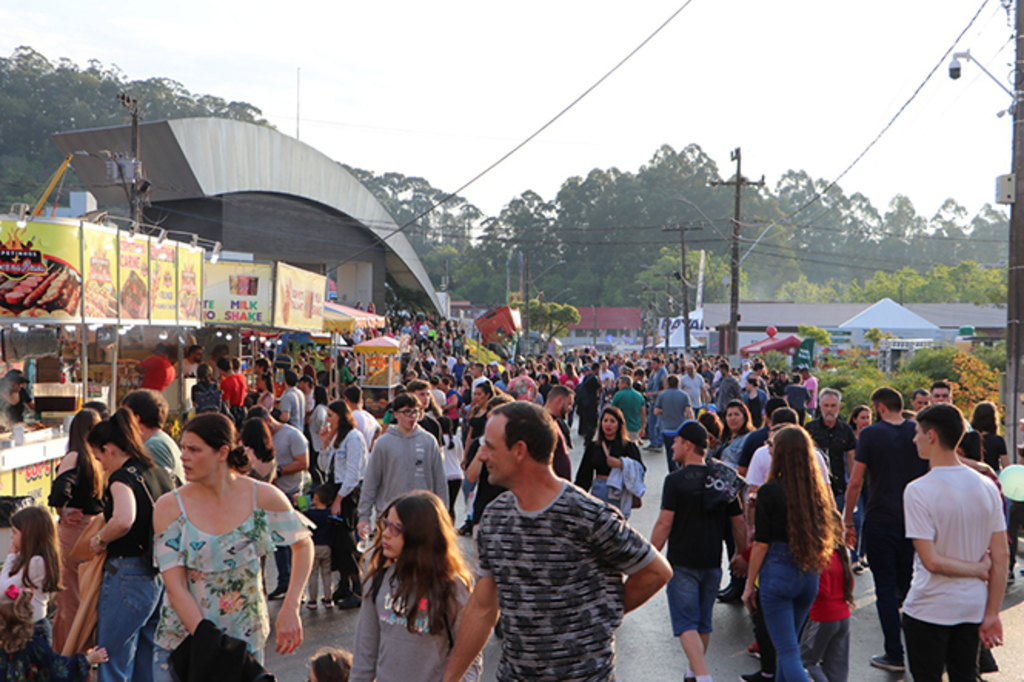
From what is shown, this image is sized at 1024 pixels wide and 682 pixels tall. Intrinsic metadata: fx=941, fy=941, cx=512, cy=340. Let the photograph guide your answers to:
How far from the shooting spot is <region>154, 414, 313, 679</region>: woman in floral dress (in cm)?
378

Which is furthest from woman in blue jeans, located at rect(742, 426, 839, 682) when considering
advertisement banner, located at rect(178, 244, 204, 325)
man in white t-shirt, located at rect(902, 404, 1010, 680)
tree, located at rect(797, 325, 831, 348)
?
tree, located at rect(797, 325, 831, 348)

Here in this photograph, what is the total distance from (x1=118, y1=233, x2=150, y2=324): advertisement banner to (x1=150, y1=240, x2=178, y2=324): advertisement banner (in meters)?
0.20

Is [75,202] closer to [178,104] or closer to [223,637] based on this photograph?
[223,637]

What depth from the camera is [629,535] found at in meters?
3.06

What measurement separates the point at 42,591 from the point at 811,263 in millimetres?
162337

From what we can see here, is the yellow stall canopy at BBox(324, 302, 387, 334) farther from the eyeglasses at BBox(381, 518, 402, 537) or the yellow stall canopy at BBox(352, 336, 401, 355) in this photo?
the eyeglasses at BBox(381, 518, 402, 537)

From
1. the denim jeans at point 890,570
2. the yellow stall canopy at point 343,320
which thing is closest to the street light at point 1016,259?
the denim jeans at point 890,570

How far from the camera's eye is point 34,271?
9.84m

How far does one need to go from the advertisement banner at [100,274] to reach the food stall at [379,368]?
11.0m

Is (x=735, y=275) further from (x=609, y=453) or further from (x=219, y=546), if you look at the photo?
(x=219, y=546)

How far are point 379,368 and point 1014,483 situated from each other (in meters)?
17.9

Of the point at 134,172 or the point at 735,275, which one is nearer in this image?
the point at 134,172

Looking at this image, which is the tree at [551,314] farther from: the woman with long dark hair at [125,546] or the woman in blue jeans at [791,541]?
the woman with long dark hair at [125,546]

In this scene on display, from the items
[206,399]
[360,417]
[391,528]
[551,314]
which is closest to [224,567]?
[391,528]
